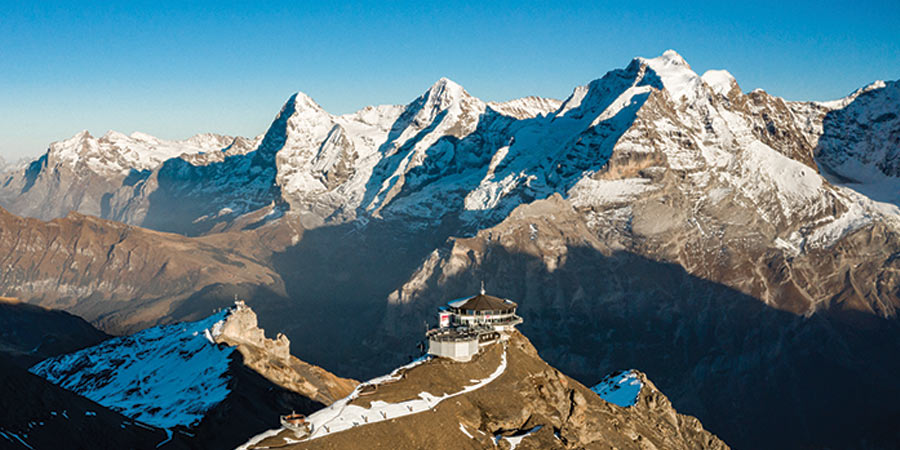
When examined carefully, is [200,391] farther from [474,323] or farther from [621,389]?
[621,389]

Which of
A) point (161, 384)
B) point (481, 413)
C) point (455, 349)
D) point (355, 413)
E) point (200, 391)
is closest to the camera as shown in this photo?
point (355, 413)

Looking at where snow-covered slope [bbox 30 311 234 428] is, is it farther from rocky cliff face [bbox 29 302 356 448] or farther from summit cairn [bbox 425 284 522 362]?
summit cairn [bbox 425 284 522 362]

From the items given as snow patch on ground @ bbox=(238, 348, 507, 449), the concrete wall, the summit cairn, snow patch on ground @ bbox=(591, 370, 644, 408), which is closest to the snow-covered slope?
the summit cairn

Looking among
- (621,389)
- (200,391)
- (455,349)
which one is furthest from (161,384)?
(621,389)

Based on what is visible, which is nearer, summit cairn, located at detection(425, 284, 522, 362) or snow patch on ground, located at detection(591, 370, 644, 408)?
summit cairn, located at detection(425, 284, 522, 362)

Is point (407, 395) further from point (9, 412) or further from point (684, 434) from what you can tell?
point (684, 434)

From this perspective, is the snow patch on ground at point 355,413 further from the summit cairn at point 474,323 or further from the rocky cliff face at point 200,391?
the rocky cliff face at point 200,391

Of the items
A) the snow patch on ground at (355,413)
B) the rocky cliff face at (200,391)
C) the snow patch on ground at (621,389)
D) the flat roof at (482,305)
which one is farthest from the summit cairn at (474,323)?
the rocky cliff face at (200,391)
